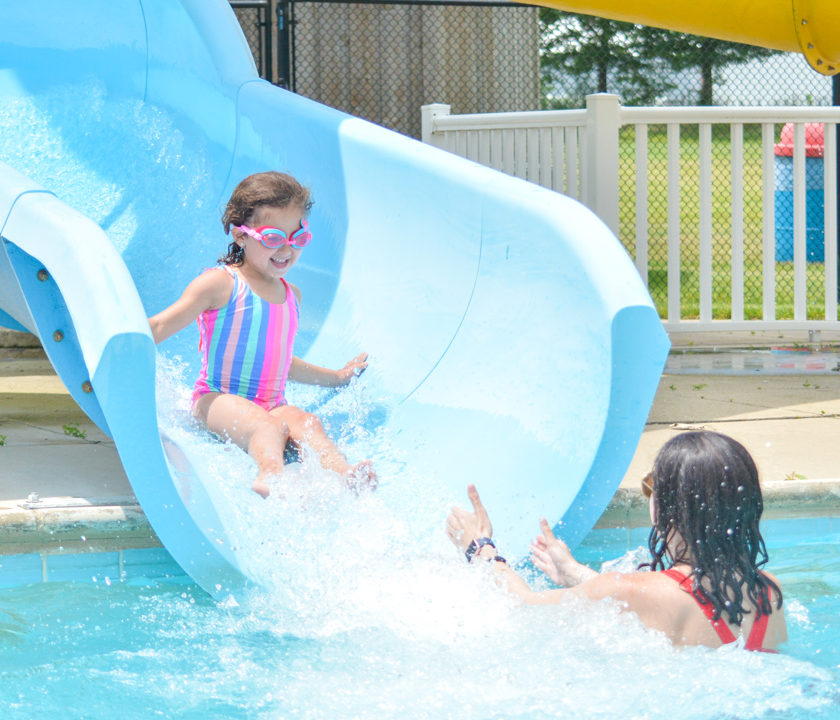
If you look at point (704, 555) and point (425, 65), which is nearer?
point (704, 555)

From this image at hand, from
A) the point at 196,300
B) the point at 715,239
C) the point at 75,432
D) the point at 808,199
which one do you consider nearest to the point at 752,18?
the point at 196,300

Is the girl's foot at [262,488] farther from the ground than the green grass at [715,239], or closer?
closer

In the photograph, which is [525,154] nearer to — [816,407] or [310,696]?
[816,407]

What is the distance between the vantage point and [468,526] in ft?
8.52

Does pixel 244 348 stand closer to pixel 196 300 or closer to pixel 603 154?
pixel 196 300

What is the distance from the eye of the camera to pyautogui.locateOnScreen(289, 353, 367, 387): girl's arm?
3592mm

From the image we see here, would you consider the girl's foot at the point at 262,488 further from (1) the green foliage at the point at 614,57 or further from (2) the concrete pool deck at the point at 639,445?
(1) the green foliage at the point at 614,57

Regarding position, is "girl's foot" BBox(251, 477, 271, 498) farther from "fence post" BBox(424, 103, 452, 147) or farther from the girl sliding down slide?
"fence post" BBox(424, 103, 452, 147)

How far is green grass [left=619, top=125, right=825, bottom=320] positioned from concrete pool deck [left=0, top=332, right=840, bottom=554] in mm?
1767

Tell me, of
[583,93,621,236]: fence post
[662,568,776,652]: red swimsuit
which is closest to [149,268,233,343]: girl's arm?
[662,568,776,652]: red swimsuit

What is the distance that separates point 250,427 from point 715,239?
843cm

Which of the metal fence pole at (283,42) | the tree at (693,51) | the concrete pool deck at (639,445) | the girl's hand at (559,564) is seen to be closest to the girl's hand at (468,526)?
the girl's hand at (559,564)

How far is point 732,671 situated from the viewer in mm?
2270

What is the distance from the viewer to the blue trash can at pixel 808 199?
902 centimetres
